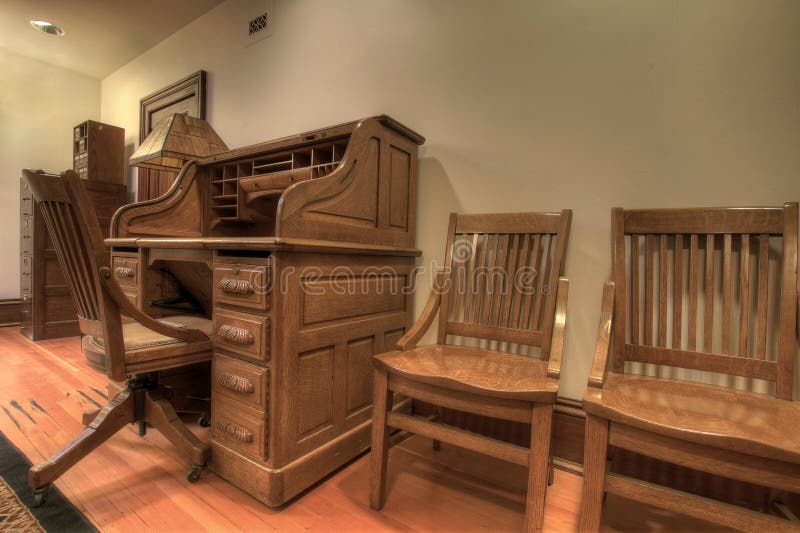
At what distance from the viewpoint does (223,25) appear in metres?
2.82

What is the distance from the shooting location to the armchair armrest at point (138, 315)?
1.15 metres

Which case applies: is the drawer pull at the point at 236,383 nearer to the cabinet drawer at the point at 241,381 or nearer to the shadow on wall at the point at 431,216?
the cabinet drawer at the point at 241,381

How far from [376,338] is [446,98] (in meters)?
1.15

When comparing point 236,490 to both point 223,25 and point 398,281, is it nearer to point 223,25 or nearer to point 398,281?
point 398,281

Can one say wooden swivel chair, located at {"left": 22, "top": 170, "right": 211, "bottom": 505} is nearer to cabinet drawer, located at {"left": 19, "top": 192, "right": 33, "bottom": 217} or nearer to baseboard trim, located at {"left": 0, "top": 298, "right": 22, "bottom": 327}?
cabinet drawer, located at {"left": 19, "top": 192, "right": 33, "bottom": 217}

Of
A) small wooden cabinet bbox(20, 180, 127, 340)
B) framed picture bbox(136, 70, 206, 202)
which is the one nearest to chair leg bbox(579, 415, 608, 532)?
framed picture bbox(136, 70, 206, 202)

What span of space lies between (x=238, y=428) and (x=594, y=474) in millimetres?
1085

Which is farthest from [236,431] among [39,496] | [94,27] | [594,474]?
[94,27]

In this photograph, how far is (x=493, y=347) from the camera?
166 cm

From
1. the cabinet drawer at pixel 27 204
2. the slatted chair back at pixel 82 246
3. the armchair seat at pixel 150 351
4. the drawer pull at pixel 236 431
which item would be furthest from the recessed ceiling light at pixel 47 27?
the drawer pull at pixel 236 431

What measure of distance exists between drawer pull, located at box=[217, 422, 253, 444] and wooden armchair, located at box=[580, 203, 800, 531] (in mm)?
1003

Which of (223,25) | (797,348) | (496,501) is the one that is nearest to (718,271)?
(797,348)

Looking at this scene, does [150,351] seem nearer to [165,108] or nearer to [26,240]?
[165,108]

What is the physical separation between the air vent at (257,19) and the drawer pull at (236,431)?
243cm
